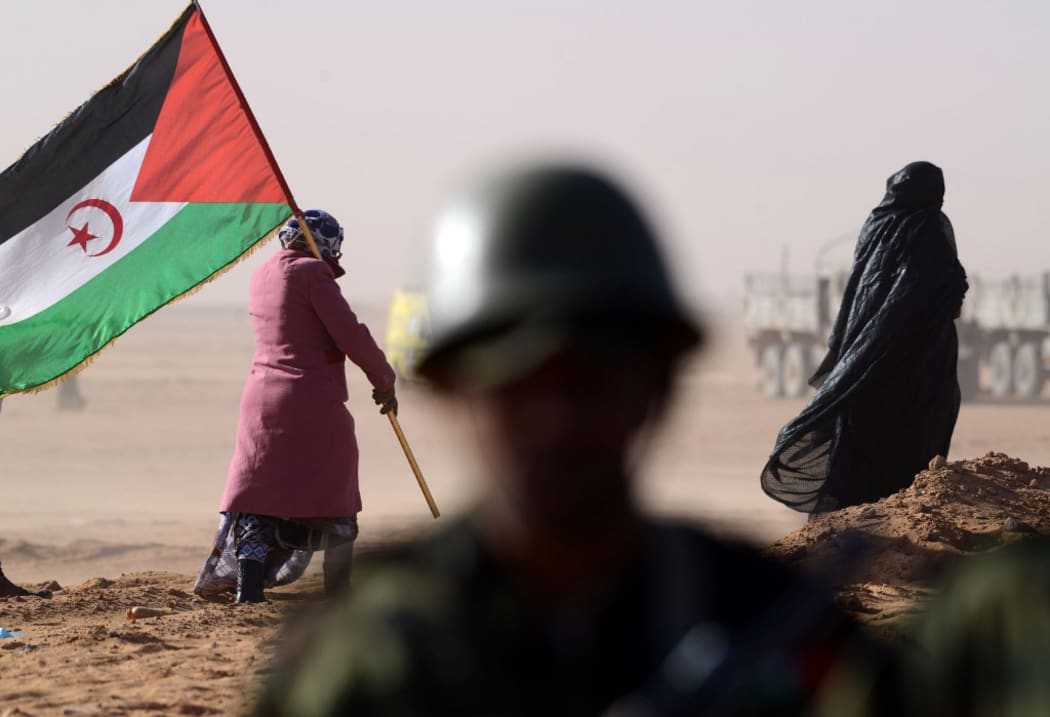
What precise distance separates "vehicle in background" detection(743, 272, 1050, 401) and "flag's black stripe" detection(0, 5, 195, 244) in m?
22.6

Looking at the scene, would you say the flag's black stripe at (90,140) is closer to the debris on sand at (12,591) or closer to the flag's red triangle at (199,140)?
the flag's red triangle at (199,140)

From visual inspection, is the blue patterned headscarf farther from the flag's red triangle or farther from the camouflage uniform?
the camouflage uniform

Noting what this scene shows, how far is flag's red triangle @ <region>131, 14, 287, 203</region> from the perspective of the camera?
25.6ft

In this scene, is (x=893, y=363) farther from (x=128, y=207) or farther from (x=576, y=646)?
(x=576, y=646)

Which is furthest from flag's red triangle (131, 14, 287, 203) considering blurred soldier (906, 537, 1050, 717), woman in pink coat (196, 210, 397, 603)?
blurred soldier (906, 537, 1050, 717)

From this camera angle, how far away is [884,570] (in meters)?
7.36

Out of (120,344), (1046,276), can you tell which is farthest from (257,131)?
(120,344)

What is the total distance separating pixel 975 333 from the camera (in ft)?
98.3

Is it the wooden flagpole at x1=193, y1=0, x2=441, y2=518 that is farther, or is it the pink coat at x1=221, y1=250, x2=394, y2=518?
the wooden flagpole at x1=193, y1=0, x2=441, y2=518

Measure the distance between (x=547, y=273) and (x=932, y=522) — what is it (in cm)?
678

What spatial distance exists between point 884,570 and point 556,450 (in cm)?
633

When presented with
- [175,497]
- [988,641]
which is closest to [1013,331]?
[175,497]

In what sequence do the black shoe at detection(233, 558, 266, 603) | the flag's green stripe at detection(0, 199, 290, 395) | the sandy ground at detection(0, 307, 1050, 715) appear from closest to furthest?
the sandy ground at detection(0, 307, 1050, 715) < the black shoe at detection(233, 558, 266, 603) < the flag's green stripe at detection(0, 199, 290, 395)

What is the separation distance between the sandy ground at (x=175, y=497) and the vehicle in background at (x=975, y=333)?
83 cm
